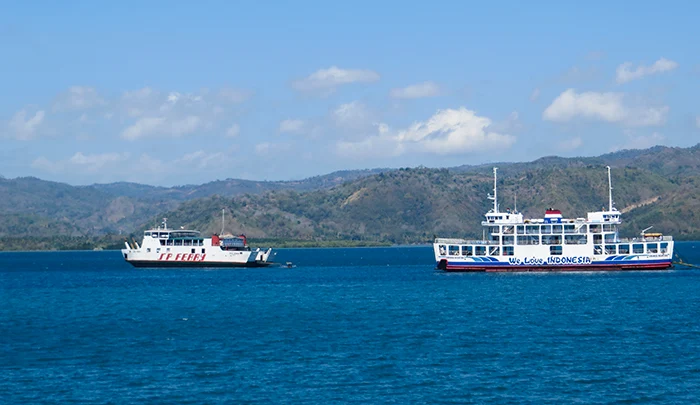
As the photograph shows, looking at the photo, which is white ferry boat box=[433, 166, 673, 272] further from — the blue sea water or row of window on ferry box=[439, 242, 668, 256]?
the blue sea water

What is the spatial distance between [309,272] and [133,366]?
317ft

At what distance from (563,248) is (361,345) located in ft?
220

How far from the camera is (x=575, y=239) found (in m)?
118

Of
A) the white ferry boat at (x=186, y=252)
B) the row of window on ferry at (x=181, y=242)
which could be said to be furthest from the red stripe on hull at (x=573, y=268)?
the row of window on ferry at (x=181, y=242)

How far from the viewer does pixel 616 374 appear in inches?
1804

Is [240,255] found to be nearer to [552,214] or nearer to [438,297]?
[552,214]

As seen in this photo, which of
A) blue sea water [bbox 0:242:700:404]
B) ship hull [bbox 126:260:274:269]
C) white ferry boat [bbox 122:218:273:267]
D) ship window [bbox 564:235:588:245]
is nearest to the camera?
blue sea water [bbox 0:242:700:404]

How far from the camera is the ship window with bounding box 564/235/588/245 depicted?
385 ft

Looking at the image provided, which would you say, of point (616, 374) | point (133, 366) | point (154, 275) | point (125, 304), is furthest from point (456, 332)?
point (154, 275)

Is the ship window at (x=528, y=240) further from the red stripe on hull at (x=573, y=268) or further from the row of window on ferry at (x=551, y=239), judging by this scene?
the red stripe on hull at (x=573, y=268)

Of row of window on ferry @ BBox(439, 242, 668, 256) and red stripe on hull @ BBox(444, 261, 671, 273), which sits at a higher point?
row of window on ferry @ BBox(439, 242, 668, 256)

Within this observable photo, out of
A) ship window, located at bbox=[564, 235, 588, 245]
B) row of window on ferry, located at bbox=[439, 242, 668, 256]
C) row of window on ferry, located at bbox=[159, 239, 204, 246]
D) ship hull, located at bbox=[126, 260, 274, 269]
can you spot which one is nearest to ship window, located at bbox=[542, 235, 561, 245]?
row of window on ferry, located at bbox=[439, 242, 668, 256]

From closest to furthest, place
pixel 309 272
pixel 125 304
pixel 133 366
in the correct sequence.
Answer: pixel 133 366, pixel 125 304, pixel 309 272

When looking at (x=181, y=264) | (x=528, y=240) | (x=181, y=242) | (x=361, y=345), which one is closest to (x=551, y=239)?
(x=528, y=240)
